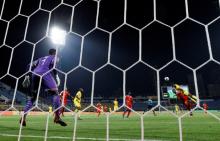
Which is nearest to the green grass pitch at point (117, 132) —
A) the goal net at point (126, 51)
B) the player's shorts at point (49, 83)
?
the player's shorts at point (49, 83)

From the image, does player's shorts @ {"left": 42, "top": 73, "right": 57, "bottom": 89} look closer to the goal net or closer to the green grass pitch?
the green grass pitch

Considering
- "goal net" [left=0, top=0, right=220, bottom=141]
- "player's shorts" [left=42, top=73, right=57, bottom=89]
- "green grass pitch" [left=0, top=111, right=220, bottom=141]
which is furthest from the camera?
"goal net" [left=0, top=0, right=220, bottom=141]

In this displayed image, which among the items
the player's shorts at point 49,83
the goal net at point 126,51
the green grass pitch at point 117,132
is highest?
the goal net at point 126,51

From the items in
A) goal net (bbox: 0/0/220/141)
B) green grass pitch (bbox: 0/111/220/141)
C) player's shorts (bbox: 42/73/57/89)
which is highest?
goal net (bbox: 0/0/220/141)

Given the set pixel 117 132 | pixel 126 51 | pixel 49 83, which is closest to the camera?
pixel 117 132

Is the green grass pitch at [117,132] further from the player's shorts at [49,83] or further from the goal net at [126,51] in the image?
the goal net at [126,51]

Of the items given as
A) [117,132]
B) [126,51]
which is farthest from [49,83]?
[126,51]

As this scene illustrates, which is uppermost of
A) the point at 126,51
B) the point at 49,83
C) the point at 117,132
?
the point at 126,51

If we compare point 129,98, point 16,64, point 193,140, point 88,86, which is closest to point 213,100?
point 88,86

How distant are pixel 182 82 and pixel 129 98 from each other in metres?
12.9

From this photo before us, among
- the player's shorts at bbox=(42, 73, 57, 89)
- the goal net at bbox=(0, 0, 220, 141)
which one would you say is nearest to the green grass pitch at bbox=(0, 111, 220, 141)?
the player's shorts at bbox=(42, 73, 57, 89)

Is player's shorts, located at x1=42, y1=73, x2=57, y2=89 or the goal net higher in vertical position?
the goal net

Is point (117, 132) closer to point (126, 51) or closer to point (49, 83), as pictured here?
point (49, 83)

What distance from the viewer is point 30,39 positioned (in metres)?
19.2
